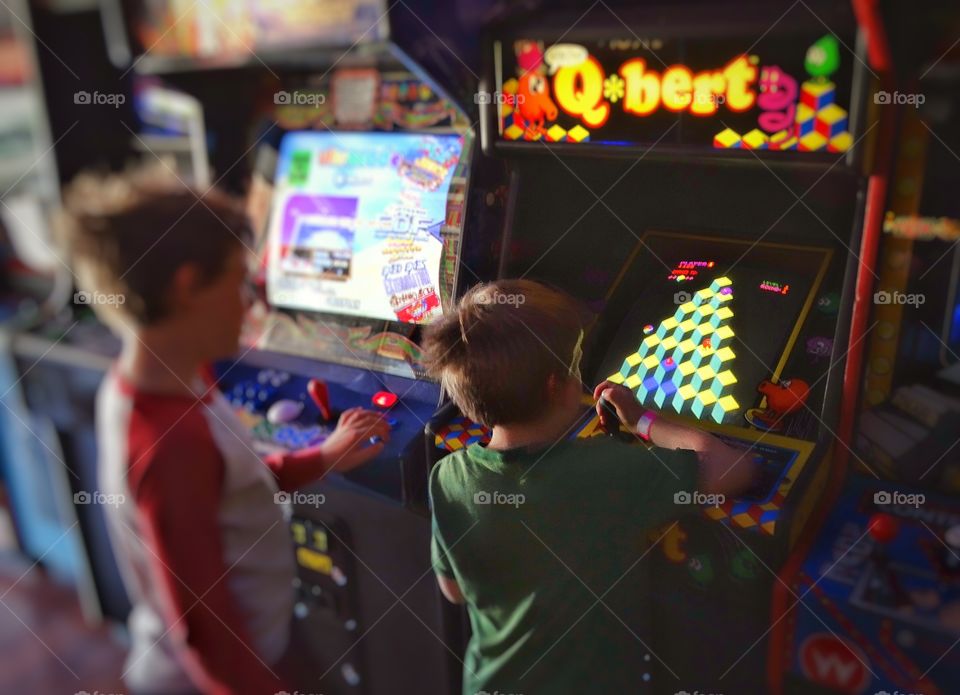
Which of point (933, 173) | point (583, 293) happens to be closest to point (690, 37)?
point (933, 173)

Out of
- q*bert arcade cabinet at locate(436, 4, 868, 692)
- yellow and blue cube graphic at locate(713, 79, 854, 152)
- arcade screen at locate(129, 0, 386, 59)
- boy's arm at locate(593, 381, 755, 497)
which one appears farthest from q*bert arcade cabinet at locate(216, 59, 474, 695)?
yellow and blue cube graphic at locate(713, 79, 854, 152)

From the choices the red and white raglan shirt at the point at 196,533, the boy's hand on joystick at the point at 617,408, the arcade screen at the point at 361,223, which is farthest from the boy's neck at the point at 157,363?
the boy's hand on joystick at the point at 617,408

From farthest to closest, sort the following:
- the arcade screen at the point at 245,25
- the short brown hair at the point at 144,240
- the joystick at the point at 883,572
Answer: the arcade screen at the point at 245,25
the short brown hair at the point at 144,240
the joystick at the point at 883,572

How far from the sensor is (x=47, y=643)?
2.78 m

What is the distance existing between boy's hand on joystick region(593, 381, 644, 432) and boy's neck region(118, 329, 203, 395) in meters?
0.73

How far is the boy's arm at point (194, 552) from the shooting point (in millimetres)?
1244

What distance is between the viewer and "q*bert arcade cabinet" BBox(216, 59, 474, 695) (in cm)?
174

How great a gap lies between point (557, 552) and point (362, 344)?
2.64 ft

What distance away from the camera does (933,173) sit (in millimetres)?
1335

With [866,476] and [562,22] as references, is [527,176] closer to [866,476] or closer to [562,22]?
[562,22]

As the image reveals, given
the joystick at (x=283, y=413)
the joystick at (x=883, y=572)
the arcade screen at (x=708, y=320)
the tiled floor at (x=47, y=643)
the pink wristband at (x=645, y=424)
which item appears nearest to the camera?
the joystick at (x=883, y=572)

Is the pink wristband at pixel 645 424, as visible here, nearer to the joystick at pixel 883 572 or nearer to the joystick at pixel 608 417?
the joystick at pixel 608 417

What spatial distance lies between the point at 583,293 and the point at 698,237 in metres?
0.27

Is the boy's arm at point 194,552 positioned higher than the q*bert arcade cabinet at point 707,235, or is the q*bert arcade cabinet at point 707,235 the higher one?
the q*bert arcade cabinet at point 707,235
